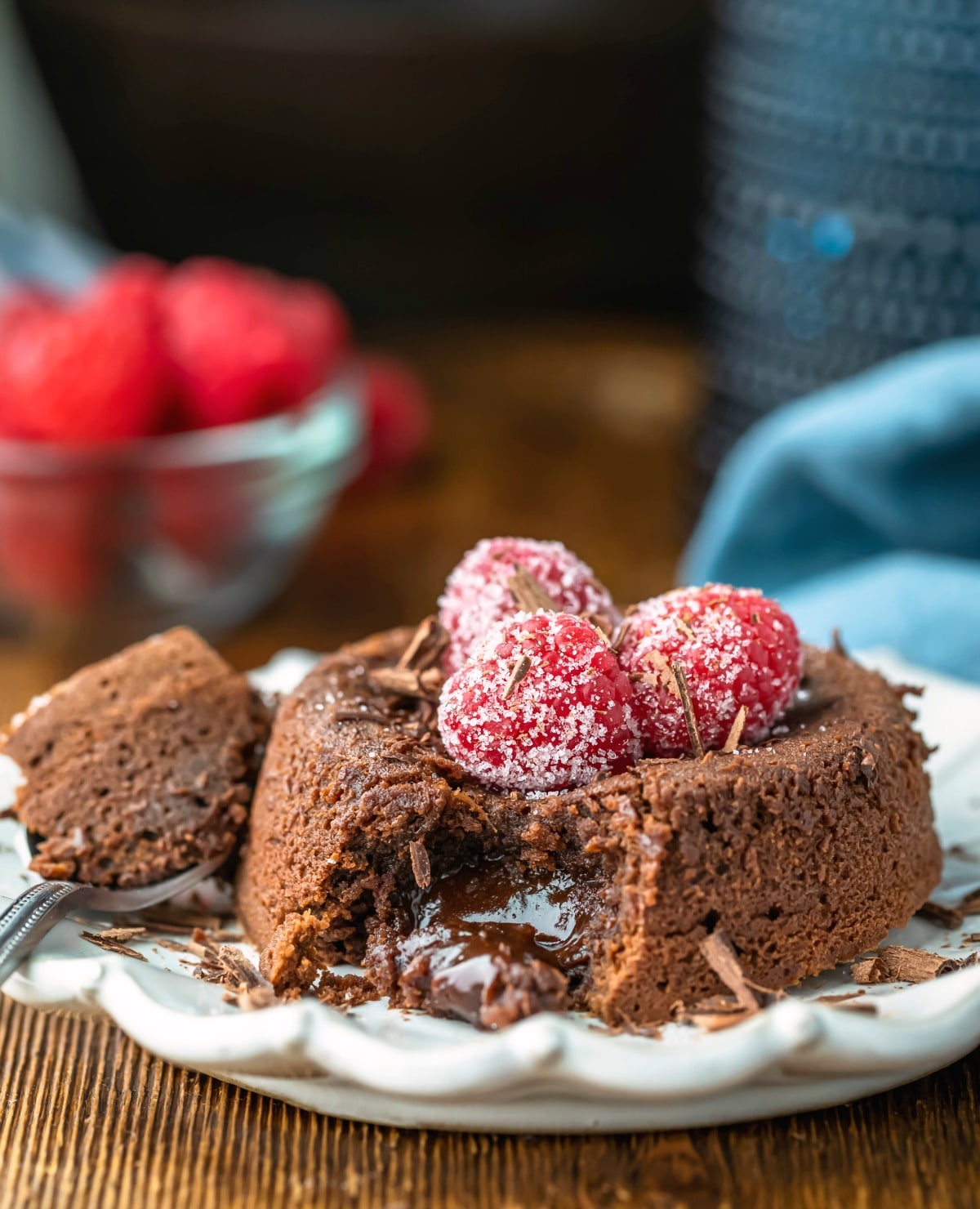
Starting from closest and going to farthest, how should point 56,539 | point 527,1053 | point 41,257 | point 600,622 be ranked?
point 527,1053 < point 600,622 < point 56,539 < point 41,257

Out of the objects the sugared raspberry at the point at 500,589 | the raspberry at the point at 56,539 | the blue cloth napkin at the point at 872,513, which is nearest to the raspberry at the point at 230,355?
the raspberry at the point at 56,539

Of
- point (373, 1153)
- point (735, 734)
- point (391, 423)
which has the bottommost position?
point (391, 423)

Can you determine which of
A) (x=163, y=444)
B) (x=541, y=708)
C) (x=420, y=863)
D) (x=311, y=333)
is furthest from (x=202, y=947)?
(x=311, y=333)

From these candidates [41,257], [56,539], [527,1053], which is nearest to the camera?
[527,1053]

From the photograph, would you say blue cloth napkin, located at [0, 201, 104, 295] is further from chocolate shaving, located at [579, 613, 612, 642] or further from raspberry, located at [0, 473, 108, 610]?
chocolate shaving, located at [579, 613, 612, 642]

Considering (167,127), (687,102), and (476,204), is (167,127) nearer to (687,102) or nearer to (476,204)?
(476,204)

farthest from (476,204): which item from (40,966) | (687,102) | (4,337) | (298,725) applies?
(40,966)

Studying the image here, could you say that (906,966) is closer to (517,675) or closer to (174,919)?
(517,675)
